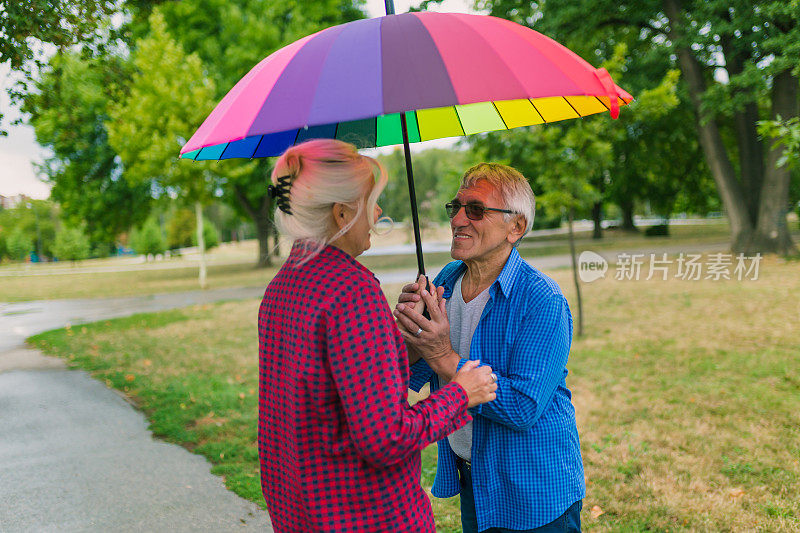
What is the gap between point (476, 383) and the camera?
5.71 feet

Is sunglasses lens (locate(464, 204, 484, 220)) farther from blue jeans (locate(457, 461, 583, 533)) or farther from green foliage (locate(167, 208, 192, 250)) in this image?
green foliage (locate(167, 208, 192, 250))

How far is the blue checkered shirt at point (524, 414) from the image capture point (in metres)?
1.92

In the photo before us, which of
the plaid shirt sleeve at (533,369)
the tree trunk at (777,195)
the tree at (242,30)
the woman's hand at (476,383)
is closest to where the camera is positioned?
the woman's hand at (476,383)

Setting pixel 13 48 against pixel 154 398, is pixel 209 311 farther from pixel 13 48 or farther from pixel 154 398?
pixel 13 48

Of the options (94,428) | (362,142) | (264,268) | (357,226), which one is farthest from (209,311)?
(264,268)

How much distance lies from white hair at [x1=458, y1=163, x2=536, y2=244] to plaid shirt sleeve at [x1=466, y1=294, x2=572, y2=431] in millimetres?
371

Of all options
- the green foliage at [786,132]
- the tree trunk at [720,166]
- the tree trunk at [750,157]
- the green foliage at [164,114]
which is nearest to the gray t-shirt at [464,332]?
the green foliage at [786,132]

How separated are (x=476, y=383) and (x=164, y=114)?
63.4 ft

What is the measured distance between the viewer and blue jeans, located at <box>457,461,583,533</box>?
2045mm

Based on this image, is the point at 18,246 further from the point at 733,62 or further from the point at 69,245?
the point at 733,62

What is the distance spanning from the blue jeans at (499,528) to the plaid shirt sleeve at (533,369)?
1.31 ft

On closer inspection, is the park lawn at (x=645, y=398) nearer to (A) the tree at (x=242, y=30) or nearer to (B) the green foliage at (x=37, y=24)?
(B) the green foliage at (x=37, y=24)

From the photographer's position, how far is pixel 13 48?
16.5 ft

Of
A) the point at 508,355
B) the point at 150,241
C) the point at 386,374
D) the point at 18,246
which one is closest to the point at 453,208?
the point at 508,355
